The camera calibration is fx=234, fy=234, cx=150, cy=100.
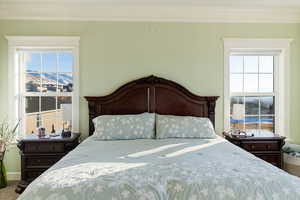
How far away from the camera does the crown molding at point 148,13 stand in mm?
3457

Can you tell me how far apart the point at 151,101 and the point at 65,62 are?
148 cm

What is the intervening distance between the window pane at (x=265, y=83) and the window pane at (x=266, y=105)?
0.15 meters

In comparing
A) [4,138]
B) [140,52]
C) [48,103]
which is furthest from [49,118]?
[140,52]

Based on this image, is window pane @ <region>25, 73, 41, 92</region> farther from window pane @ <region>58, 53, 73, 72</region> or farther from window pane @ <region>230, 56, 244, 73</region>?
window pane @ <region>230, 56, 244, 73</region>

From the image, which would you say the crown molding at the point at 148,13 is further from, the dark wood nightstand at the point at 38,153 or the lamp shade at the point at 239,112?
the dark wood nightstand at the point at 38,153

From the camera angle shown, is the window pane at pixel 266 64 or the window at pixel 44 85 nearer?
the window at pixel 44 85

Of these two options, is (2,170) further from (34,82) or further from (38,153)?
(34,82)

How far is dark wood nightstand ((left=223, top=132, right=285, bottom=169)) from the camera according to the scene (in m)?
3.24

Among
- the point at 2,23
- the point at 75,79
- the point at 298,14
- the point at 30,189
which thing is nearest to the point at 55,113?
the point at 75,79

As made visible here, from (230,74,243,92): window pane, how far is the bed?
1.45 metres

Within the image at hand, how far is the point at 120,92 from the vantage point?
348 centimetres

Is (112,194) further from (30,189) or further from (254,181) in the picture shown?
(254,181)

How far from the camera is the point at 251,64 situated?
3.78 metres

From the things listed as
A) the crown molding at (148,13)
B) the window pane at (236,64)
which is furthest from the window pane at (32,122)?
the window pane at (236,64)
